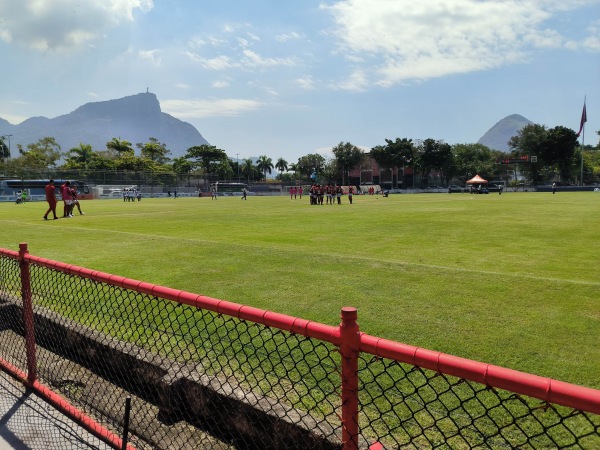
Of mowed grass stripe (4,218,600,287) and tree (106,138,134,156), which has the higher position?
tree (106,138,134,156)

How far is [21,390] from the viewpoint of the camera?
4594 mm

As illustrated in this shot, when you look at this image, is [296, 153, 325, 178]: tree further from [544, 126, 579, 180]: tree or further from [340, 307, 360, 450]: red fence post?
[340, 307, 360, 450]: red fence post

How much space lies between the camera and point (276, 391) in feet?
13.0

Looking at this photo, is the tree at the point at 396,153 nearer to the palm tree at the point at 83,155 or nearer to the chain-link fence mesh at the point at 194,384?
the palm tree at the point at 83,155

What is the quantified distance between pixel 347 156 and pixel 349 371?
10797 cm

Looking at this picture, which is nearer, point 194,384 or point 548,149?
point 194,384

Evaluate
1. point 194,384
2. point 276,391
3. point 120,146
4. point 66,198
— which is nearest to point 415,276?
point 276,391

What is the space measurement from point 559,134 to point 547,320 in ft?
325

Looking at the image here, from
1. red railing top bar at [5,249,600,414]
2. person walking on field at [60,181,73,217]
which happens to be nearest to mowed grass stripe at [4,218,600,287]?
red railing top bar at [5,249,600,414]

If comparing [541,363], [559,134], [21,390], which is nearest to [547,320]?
[541,363]

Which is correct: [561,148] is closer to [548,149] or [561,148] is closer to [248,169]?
[548,149]

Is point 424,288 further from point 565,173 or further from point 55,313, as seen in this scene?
point 565,173

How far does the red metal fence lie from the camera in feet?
6.83

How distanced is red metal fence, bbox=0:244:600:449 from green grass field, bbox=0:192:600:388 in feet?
3.23
